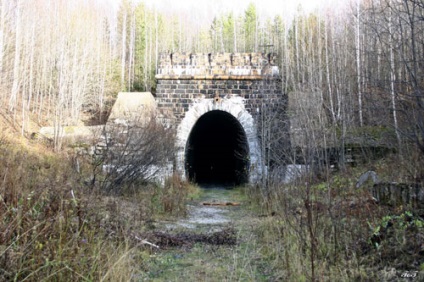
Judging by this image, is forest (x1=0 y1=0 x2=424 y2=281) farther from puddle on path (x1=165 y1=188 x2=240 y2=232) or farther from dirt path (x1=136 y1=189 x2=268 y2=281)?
puddle on path (x1=165 y1=188 x2=240 y2=232)

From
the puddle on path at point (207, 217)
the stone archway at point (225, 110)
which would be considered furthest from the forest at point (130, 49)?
the puddle on path at point (207, 217)

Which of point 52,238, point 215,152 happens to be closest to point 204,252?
point 52,238

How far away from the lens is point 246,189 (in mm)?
12352

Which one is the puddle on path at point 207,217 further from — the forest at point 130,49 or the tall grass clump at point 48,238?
the forest at point 130,49

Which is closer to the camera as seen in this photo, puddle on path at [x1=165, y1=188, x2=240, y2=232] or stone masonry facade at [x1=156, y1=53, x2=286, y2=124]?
puddle on path at [x1=165, y1=188, x2=240, y2=232]

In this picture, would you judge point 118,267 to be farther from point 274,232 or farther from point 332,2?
point 332,2

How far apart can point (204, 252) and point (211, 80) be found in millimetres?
9638

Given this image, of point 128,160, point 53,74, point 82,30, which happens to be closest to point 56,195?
point 128,160

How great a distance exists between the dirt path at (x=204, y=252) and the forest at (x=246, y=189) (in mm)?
51

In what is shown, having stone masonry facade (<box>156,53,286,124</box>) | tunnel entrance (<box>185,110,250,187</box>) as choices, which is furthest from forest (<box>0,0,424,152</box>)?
tunnel entrance (<box>185,110,250,187</box>)

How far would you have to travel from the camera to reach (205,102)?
14109 millimetres

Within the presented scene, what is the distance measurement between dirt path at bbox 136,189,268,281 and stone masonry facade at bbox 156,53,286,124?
658 cm

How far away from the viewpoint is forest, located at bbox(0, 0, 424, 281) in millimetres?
3287

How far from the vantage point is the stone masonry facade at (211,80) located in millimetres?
13945
